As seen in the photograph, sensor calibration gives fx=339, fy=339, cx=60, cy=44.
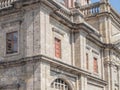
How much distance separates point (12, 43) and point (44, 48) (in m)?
2.34

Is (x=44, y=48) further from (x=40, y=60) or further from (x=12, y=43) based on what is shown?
(x=12, y=43)

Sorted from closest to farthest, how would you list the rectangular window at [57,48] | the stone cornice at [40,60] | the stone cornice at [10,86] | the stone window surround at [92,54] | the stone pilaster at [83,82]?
1. the stone cornice at [40,60]
2. the stone cornice at [10,86]
3. the rectangular window at [57,48]
4. the stone pilaster at [83,82]
5. the stone window surround at [92,54]

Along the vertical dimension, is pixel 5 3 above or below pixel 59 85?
above

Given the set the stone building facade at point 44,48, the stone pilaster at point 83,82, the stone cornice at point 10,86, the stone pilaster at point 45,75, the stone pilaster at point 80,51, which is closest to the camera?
the stone pilaster at point 45,75

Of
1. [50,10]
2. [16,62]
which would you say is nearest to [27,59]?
[16,62]

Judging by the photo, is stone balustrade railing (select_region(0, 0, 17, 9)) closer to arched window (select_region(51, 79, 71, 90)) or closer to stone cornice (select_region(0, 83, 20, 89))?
stone cornice (select_region(0, 83, 20, 89))

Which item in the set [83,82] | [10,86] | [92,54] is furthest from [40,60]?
[92,54]

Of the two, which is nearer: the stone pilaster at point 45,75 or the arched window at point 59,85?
the stone pilaster at point 45,75

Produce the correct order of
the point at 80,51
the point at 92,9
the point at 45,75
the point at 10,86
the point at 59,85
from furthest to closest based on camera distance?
the point at 92,9, the point at 80,51, the point at 59,85, the point at 10,86, the point at 45,75

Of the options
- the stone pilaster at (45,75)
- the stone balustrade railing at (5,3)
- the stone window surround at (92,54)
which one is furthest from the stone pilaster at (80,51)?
the stone balustrade railing at (5,3)

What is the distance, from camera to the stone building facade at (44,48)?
19719 mm

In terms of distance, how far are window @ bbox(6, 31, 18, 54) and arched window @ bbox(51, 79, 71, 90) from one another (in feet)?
10.4

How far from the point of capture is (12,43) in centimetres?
2103

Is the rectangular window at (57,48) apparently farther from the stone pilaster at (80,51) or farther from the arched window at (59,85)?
the stone pilaster at (80,51)
